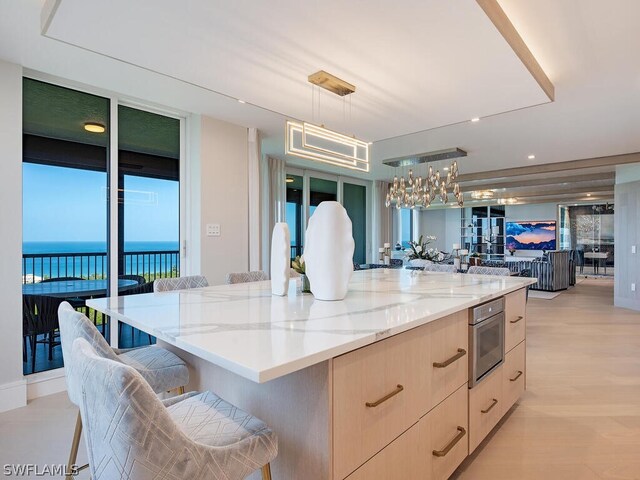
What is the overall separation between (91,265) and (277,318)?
9.10 feet

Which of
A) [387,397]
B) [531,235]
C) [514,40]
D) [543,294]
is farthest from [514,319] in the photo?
[531,235]

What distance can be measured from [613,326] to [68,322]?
6.32 meters

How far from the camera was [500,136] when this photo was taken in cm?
470

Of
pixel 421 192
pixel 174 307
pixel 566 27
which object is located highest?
pixel 566 27

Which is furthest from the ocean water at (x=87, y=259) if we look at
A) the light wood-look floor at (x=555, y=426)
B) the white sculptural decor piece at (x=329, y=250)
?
the white sculptural decor piece at (x=329, y=250)

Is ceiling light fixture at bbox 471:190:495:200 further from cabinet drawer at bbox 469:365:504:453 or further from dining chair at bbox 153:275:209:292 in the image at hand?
dining chair at bbox 153:275:209:292

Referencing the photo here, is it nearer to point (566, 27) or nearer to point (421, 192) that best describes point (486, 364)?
point (566, 27)

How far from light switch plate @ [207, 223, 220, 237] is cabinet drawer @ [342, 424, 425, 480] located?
3.06m

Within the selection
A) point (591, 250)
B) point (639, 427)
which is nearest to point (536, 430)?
point (639, 427)

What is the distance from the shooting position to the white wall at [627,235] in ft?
20.0

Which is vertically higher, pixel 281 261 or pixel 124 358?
pixel 281 261

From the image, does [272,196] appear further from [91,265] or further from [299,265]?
[299,265]

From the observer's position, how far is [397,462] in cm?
130

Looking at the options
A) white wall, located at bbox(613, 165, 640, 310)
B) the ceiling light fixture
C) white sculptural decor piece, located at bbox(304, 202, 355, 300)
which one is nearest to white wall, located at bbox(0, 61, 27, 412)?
white sculptural decor piece, located at bbox(304, 202, 355, 300)
